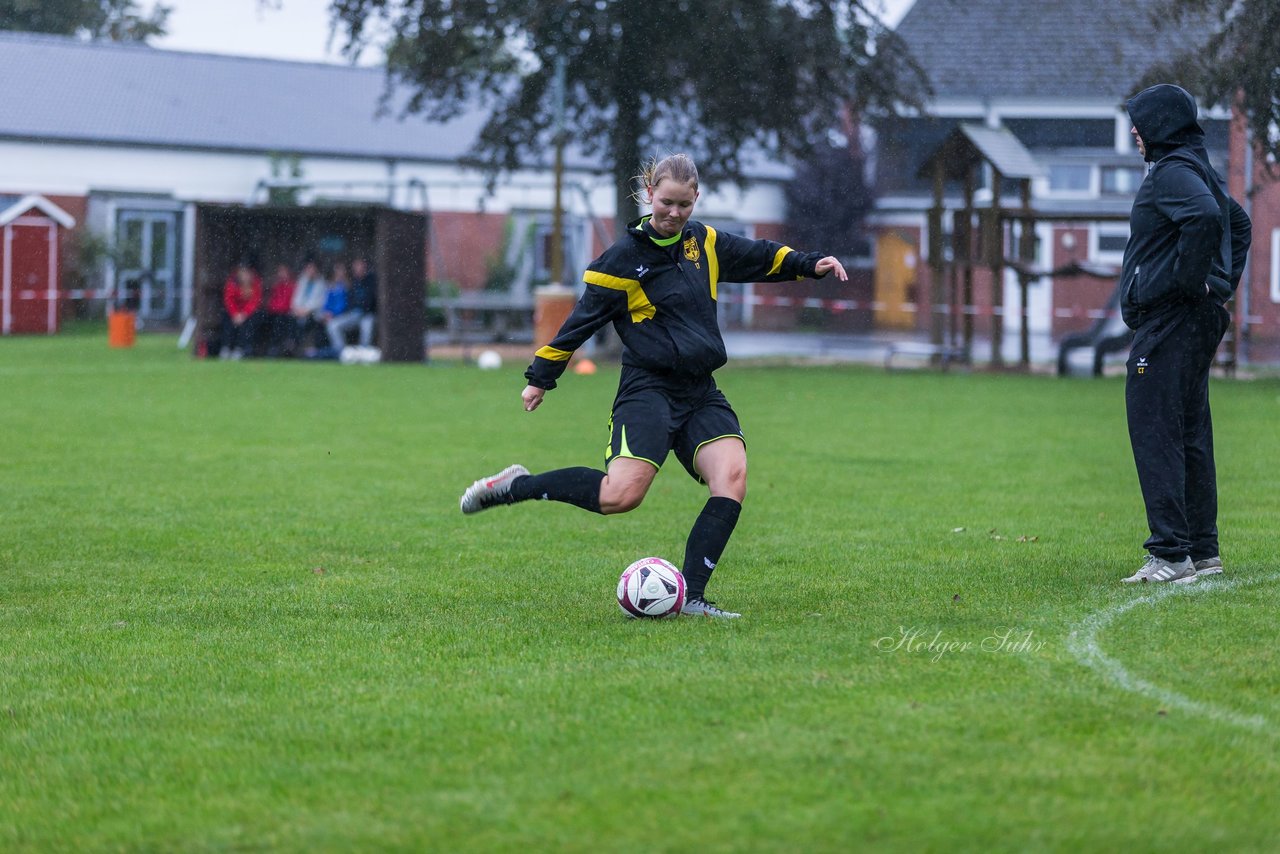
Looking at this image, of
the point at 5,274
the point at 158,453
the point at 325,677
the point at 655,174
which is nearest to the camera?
the point at 325,677

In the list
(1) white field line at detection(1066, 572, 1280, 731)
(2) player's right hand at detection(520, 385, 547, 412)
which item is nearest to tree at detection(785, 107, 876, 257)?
(1) white field line at detection(1066, 572, 1280, 731)

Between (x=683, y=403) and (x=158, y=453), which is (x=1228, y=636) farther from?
(x=158, y=453)

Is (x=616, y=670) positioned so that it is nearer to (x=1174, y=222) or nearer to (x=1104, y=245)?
(x=1174, y=222)

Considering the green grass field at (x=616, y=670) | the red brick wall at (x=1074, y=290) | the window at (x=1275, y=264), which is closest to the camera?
the green grass field at (x=616, y=670)

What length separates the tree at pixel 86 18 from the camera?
5950 cm

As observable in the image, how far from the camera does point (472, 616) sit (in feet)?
21.3

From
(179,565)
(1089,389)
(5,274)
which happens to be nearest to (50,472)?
(179,565)

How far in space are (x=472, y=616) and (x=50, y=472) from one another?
20.8 feet

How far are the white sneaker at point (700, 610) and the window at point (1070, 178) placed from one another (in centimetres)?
3872

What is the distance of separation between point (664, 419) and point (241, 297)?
889 inches

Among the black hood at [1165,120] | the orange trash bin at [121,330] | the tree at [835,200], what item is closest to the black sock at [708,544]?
the black hood at [1165,120]

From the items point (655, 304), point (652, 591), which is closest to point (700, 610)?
point (652, 591)

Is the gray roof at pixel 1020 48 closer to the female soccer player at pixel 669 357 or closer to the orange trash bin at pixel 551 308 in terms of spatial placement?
the orange trash bin at pixel 551 308

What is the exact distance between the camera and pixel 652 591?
6277 millimetres
